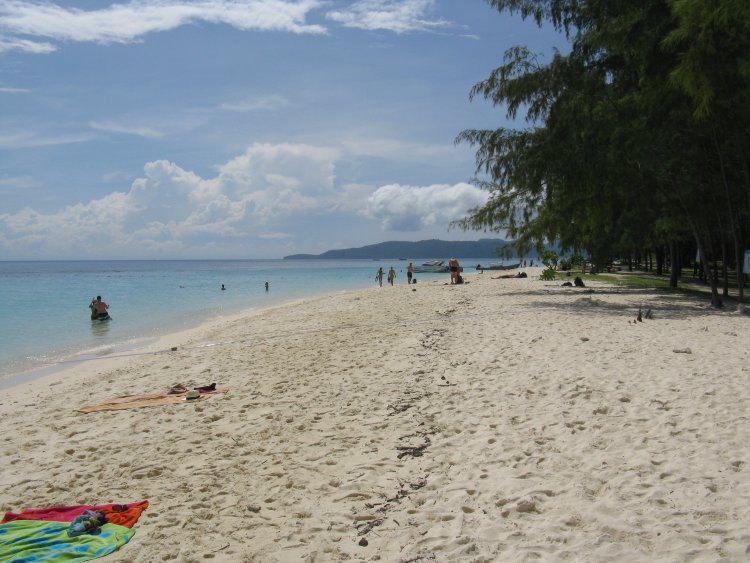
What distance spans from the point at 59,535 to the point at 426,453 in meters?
3.30

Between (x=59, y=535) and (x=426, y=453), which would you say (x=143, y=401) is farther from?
(x=426, y=453)

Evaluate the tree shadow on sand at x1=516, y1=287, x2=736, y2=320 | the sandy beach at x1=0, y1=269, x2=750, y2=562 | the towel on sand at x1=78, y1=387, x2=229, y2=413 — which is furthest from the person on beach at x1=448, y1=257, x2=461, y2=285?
the towel on sand at x1=78, y1=387, x2=229, y2=413

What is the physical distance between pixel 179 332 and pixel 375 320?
823cm

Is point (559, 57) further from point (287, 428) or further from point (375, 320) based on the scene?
point (287, 428)

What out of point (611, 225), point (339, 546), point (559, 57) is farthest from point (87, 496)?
point (611, 225)

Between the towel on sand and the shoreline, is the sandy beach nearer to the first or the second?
the towel on sand

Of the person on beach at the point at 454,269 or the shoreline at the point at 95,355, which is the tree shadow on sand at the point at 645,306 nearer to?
the shoreline at the point at 95,355

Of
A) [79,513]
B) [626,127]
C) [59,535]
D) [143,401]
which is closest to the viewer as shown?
[59,535]

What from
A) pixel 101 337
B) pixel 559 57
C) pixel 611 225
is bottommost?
pixel 101 337

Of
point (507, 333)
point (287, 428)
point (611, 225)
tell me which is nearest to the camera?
point (287, 428)

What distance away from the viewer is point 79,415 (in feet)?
26.8

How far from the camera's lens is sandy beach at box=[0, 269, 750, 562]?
3.96 meters

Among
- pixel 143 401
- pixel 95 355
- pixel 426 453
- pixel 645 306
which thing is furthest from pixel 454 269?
pixel 426 453

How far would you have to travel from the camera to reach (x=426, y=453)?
5.57 m
